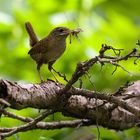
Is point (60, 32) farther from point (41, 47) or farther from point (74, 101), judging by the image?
point (74, 101)

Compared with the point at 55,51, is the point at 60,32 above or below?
above

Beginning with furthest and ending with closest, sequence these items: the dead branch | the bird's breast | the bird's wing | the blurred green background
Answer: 1. the blurred green background
2. the bird's wing
3. the bird's breast
4. the dead branch

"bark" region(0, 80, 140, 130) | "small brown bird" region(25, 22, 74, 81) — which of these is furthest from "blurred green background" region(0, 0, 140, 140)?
"bark" region(0, 80, 140, 130)

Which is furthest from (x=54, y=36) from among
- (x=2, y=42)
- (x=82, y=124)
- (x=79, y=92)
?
(x=2, y=42)

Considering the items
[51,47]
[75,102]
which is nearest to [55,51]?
[51,47]

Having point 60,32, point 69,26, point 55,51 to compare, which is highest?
point 69,26

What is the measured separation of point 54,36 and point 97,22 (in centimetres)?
165

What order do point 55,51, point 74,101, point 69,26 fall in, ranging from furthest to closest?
point 69,26 < point 55,51 < point 74,101

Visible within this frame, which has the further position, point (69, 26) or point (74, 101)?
point (69, 26)

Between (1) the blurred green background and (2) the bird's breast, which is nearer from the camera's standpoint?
(2) the bird's breast

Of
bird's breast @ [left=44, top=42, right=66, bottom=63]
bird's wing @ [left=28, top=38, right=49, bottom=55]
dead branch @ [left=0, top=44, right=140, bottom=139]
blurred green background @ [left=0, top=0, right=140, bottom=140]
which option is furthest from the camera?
blurred green background @ [left=0, top=0, right=140, bottom=140]

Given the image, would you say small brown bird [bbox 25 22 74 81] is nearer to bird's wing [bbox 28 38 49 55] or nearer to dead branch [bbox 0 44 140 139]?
bird's wing [bbox 28 38 49 55]

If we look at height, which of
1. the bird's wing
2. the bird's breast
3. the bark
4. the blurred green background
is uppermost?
the blurred green background

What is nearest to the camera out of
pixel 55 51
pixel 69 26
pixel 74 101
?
pixel 74 101
